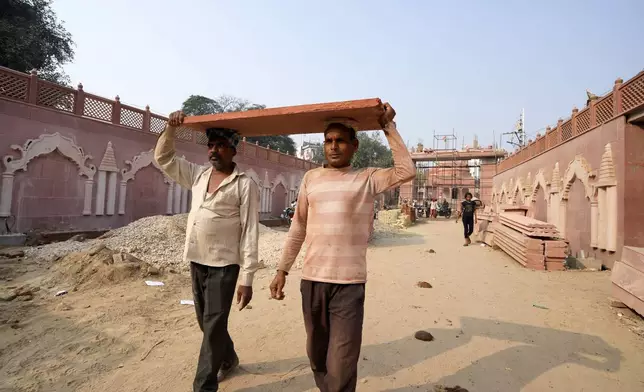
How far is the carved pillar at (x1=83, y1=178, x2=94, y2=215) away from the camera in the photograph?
9984 millimetres

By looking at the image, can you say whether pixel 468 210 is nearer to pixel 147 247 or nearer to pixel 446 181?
pixel 147 247

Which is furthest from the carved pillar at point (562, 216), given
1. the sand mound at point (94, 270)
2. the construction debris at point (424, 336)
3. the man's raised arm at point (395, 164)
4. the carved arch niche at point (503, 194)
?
the sand mound at point (94, 270)

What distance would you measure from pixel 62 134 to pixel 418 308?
989 cm

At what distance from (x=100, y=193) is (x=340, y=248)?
35.0ft

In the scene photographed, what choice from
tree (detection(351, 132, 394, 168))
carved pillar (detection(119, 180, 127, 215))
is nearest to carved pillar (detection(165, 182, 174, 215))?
carved pillar (detection(119, 180, 127, 215))

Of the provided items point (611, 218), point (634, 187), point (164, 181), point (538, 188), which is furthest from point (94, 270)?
point (538, 188)

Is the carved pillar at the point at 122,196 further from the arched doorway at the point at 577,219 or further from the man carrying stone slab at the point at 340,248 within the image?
the arched doorway at the point at 577,219

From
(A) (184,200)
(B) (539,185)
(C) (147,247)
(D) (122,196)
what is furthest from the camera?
(A) (184,200)

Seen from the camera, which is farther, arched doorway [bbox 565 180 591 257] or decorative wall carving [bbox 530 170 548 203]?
decorative wall carving [bbox 530 170 548 203]

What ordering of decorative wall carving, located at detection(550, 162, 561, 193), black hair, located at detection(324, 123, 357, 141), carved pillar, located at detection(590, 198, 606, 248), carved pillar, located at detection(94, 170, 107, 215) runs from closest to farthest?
black hair, located at detection(324, 123, 357, 141) → carved pillar, located at detection(590, 198, 606, 248) → carved pillar, located at detection(94, 170, 107, 215) → decorative wall carving, located at detection(550, 162, 561, 193)

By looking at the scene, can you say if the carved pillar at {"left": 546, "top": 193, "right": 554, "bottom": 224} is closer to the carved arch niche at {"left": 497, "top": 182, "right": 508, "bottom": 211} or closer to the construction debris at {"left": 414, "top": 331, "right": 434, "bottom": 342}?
the carved arch niche at {"left": 497, "top": 182, "right": 508, "bottom": 211}

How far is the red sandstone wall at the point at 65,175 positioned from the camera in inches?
333

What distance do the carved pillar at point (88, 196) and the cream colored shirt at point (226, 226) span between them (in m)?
9.25

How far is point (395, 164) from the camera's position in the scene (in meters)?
2.06
